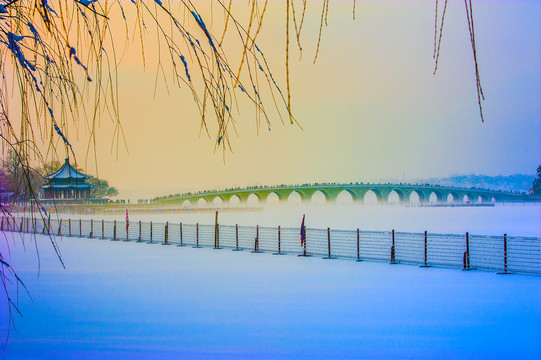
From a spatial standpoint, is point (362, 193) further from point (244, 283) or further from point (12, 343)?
point (12, 343)

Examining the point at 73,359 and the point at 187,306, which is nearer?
the point at 73,359

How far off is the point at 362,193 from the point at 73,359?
120047mm

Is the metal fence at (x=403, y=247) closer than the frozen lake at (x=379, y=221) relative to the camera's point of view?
Yes

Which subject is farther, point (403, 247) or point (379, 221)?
point (379, 221)

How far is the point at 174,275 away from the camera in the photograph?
16766mm

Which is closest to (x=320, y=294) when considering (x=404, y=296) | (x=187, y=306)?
(x=404, y=296)

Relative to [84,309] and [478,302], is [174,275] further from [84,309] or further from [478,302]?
[478,302]

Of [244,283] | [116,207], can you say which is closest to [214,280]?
[244,283]

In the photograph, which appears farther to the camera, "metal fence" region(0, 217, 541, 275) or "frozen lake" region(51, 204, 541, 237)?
"frozen lake" region(51, 204, 541, 237)

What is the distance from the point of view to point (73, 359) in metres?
7.46

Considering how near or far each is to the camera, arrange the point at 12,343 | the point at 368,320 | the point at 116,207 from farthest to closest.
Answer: the point at 116,207
the point at 368,320
the point at 12,343

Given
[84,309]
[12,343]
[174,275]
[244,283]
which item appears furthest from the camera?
[174,275]

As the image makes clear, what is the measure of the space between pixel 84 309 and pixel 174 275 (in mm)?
5593

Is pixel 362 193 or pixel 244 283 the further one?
pixel 362 193
